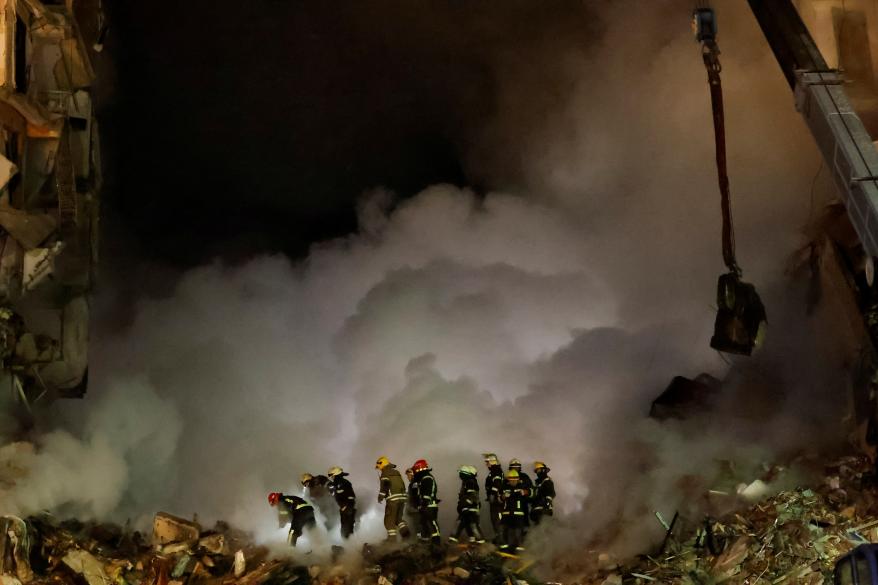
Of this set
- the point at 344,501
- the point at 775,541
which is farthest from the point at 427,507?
the point at 775,541

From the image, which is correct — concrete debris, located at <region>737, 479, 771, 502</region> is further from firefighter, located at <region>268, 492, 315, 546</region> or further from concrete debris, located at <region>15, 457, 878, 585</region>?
firefighter, located at <region>268, 492, 315, 546</region>

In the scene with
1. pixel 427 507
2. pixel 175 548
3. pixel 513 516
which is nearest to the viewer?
pixel 175 548

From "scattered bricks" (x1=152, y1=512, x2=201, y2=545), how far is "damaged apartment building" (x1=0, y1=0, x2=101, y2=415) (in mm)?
3096

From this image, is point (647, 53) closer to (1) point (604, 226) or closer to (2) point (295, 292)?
(1) point (604, 226)

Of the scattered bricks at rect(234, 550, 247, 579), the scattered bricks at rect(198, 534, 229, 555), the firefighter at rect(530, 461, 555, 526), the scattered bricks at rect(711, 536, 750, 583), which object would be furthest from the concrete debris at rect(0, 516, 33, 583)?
the scattered bricks at rect(711, 536, 750, 583)

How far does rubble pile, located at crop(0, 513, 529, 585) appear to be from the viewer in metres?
9.53

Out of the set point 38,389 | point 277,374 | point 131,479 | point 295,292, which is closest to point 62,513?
point 38,389

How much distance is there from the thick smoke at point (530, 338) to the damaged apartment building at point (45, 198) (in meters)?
1.35

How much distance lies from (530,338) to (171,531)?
9985 mm

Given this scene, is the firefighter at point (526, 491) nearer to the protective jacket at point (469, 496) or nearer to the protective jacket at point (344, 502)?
the protective jacket at point (469, 496)

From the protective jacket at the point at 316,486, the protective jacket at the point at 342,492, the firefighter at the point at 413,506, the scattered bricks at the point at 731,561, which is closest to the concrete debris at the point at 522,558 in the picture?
the scattered bricks at the point at 731,561

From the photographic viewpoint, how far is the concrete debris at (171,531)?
10543mm

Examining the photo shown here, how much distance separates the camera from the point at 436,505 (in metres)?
11.5

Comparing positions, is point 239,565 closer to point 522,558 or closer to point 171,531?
point 171,531
